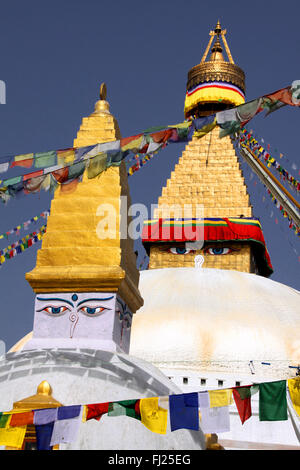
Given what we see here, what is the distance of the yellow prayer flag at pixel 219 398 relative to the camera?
5332 millimetres

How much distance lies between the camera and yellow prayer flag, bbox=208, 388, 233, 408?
17.5ft

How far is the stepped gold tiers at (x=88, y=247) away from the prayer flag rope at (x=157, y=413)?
54.5 inches

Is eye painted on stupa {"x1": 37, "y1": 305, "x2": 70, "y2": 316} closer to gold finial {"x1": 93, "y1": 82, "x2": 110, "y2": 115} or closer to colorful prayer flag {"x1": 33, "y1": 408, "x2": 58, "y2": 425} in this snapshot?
colorful prayer flag {"x1": 33, "y1": 408, "x2": 58, "y2": 425}

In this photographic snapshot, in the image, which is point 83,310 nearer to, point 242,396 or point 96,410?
point 96,410

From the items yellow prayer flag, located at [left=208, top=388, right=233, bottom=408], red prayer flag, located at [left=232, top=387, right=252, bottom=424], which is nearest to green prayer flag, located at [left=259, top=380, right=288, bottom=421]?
red prayer flag, located at [left=232, top=387, right=252, bottom=424]

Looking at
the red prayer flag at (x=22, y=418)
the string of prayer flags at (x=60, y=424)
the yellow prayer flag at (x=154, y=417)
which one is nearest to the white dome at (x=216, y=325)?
the yellow prayer flag at (x=154, y=417)

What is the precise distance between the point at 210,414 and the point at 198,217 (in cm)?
1572

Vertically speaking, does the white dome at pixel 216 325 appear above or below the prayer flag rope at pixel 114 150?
above

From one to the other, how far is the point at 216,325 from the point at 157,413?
790 cm

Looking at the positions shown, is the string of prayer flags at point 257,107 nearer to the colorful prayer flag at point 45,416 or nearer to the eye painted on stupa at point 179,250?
the colorful prayer flag at point 45,416

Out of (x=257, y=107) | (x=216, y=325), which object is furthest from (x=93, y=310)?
(x=216, y=325)

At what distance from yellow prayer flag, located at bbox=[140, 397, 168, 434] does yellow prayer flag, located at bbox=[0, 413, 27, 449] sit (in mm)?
876

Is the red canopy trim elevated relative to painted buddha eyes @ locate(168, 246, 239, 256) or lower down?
elevated

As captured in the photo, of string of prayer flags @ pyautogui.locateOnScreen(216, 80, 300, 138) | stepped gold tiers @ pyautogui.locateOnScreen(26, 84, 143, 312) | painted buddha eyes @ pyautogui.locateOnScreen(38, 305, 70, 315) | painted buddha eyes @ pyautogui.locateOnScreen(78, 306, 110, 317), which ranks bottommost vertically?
painted buddha eyes @ pyautogui.locateOnScreen(78, 306, 110, 317)
